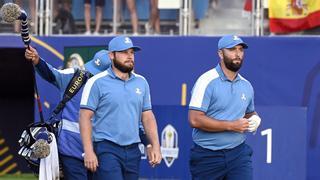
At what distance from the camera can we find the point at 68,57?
1257cm

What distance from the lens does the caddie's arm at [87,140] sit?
6.50 m

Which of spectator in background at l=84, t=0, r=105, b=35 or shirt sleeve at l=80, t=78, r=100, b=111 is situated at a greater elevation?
spectator in background at l=84, t=0, r=105, b=35

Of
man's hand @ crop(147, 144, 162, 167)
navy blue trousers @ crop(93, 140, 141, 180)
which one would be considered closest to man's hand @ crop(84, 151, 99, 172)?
Result: navy blue trousers @ crop(93, 140, 141, 180)

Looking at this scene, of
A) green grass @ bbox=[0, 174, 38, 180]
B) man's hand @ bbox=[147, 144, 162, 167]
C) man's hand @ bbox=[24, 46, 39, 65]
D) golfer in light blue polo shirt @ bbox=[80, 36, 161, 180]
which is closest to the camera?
golfer in light blue polo shirt @ bbox=[80, 36, 161, 180]

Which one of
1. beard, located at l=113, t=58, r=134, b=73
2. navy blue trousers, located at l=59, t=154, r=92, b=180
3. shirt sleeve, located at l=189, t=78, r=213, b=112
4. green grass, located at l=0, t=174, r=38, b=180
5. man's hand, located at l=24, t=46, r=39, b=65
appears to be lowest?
green grass, located at l=0, t=174, r=38, b=180

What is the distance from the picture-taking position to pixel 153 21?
41.8 ft

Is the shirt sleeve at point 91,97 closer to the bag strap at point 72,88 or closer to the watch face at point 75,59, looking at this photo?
the bag strap at point 72,88

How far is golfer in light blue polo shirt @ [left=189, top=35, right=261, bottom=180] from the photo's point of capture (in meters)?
6.90

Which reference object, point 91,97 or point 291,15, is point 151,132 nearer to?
point 91,97

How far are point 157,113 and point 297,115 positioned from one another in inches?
87.2

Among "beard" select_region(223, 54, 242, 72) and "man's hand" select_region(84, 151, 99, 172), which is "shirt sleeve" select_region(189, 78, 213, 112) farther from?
"man's hand" select_region(84, 151, 99, 172)

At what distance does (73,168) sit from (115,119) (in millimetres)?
840

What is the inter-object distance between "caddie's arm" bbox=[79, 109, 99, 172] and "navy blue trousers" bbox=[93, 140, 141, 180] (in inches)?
3.6

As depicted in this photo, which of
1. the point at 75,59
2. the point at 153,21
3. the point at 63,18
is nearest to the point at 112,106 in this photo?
the point at 75,59
